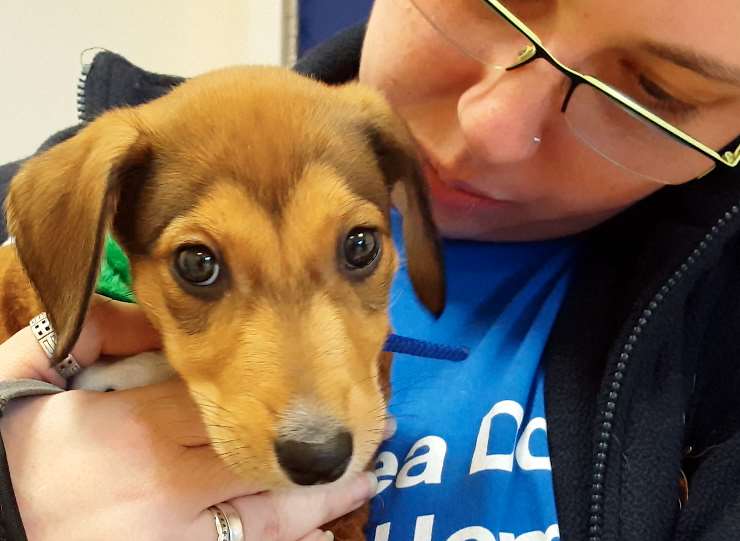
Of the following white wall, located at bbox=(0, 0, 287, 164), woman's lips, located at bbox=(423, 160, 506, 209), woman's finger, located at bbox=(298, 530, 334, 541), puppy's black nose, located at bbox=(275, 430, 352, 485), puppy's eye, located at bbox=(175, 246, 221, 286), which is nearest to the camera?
puppy's black nose, located at bbox=(275, 430, 352, 485)

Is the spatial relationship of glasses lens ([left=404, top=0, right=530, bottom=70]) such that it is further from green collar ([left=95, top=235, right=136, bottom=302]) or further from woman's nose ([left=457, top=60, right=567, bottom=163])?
green collar ([left=95, top=235, right=136, bottom=302])

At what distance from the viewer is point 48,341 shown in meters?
1.17

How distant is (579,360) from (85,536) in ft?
2.86

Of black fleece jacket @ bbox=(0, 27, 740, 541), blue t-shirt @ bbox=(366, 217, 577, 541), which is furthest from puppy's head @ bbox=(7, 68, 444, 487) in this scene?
black fleece jacket @ bbox=(0, 27, 740, 541)

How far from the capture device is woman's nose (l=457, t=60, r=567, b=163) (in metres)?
1.23

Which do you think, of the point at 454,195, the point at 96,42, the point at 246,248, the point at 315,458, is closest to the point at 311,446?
the point at 315,458

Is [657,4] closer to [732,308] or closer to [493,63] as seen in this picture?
[493,63]

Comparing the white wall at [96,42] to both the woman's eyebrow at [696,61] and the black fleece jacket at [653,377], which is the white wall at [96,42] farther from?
the woman's eyebrow at [696,61]

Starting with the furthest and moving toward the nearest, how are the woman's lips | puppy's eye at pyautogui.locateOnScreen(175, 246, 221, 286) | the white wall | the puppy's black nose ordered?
the white wall, the woman's lips, puppy's eye at pyautogui.locateOnScreen(175, 246, 221, 286), the puppy's black nose

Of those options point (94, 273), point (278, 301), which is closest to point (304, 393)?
point (278, 301)

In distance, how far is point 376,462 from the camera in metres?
1.29

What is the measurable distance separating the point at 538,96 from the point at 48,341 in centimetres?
89

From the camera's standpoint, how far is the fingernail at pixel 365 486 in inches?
45.8

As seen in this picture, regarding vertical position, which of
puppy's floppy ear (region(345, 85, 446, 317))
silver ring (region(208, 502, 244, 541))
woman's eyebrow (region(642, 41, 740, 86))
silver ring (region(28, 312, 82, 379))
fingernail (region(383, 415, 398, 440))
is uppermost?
woman's eyebrow (region(642, 41, 740, 86))
